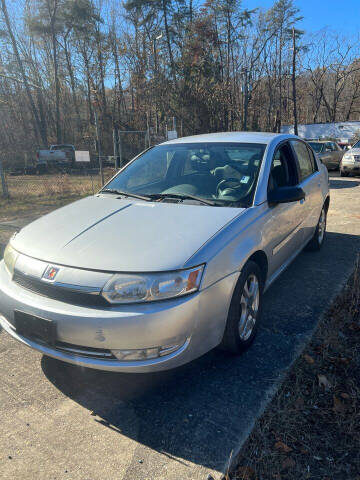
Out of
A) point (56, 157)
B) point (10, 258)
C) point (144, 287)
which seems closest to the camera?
point (144, 287)

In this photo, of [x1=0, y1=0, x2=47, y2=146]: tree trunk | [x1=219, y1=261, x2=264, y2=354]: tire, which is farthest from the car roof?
[x1=0, y1=0, x2=47, y2=146]: tree trunk

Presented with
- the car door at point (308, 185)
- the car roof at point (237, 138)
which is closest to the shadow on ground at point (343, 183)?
the car door at point (308, 185)

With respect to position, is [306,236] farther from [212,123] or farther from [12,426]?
[212,123]

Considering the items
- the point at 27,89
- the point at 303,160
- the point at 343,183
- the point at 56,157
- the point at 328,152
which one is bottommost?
the point at 343,183

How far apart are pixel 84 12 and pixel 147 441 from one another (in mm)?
34870

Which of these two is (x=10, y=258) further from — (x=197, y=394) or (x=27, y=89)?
(x=27, y=89)

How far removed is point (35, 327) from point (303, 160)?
144 inches

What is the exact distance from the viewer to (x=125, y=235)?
8.32 feet

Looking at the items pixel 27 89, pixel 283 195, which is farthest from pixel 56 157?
pixel 283 195

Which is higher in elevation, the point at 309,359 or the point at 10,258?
the point at 10,258

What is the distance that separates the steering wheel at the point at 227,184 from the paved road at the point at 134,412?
4.22 ft

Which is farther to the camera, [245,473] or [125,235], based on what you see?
[125,235]

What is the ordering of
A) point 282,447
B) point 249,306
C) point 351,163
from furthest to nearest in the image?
point 351,163 < point 249,306 < point 282,447

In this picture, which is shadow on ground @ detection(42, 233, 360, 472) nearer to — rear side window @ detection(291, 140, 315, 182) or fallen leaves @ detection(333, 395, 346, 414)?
fallen leaves @ detection(333, 395, 346, 414)
